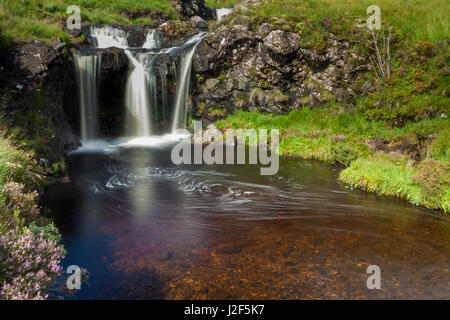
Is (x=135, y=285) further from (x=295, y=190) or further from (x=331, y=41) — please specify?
(x=331, y=41)

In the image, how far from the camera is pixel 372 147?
12.2 meters

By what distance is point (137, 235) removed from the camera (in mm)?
6473

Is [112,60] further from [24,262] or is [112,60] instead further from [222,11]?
[222,11]

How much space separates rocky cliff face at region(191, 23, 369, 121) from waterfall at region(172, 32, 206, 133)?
54 centimetres

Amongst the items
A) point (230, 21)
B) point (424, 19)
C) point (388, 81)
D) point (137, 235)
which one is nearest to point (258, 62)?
point (230, 21)

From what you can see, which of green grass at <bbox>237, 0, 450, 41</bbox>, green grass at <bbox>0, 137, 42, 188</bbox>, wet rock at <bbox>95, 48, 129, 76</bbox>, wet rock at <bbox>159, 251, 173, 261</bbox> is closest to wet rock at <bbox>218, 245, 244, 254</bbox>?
wet rock at <bbox>159, 251, 173, 261</bbox>

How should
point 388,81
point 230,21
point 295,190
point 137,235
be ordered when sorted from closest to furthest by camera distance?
point 137,235 → point 295,190 → point 388,81 → point 230,21

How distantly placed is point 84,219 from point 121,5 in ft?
87.4

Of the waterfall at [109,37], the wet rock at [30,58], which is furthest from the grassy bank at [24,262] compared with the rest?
the waterfall at [109,37]

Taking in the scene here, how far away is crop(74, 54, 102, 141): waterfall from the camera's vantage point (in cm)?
1670

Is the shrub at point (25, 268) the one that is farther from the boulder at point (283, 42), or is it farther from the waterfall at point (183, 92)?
the waterfall at point (183, 92)

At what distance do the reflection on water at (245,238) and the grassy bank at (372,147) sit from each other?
631 mm

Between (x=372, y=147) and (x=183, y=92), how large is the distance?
37.1 feet

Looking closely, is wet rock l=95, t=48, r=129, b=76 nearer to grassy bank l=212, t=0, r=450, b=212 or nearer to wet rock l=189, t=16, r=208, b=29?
grassy bank l=212, t=0, r=450, b=212
